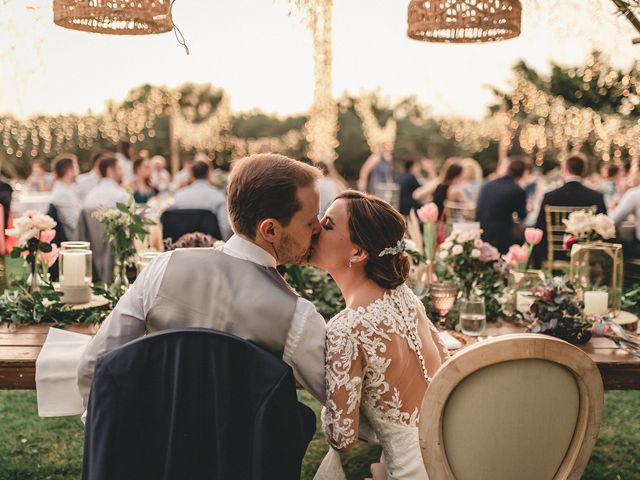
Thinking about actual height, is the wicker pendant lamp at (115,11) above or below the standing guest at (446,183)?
above

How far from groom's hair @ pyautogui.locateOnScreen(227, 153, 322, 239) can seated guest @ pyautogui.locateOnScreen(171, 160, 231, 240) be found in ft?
14.8

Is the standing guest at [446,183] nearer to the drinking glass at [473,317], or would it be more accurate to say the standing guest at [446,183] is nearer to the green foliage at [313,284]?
the green foliage at [313,284]

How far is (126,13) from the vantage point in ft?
8.75

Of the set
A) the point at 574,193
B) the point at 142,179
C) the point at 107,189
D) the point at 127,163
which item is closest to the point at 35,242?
the point at 107,189

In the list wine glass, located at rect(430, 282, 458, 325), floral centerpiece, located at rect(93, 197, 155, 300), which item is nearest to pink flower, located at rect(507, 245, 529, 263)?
wine glass, located at rect(430, 282, 458, 325)

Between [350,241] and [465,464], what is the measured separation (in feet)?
2.02

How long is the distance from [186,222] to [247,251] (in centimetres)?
357

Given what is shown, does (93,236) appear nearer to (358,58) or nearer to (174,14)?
(174,14)

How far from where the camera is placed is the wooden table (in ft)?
7.22

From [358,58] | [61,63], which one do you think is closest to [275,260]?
[61,63]

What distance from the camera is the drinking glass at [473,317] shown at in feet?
8.49

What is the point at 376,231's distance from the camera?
1.82 meters

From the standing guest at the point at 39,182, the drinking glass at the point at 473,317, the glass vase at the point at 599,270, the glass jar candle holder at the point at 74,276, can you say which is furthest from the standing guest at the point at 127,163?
the drinking glass at the point at 473,317

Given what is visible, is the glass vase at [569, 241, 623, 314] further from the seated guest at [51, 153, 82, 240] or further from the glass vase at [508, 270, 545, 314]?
the seated guest at [51, 153, 82, 240]
